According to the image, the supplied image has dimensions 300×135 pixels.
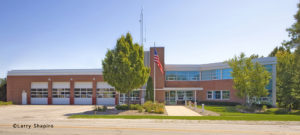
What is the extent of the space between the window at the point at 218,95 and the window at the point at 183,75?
3464 millimetres

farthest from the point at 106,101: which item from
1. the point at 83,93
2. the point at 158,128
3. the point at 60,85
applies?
the point at 158,128

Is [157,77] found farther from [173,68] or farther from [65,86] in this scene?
[65,86]

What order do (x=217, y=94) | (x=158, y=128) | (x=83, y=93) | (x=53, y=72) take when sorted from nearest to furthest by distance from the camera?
(x=158, y=128), (x=217, y=94), (x=83, y=93), (x=53, y=72)

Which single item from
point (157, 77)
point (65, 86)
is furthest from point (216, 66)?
point (65, 86)

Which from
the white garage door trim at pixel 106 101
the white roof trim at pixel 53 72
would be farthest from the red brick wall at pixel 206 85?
the white roof trim at pixel 53 72

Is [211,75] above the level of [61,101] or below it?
above

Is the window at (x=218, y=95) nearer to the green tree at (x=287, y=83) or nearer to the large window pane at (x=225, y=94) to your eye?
the large window pane at (x=225, y=94)

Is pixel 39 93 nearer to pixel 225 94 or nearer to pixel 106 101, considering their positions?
pixel 106 101

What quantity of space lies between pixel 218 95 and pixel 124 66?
18759 mm

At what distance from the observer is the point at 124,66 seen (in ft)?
→ 68.5

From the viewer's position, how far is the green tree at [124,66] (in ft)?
69.0

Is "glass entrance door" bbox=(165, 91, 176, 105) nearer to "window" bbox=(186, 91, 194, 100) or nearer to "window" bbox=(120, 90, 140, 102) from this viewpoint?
"window" bbox=(186, 91, 194, 100)

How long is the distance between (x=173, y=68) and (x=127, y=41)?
1578cm

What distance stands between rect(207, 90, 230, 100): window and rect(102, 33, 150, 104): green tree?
52.9 feet
